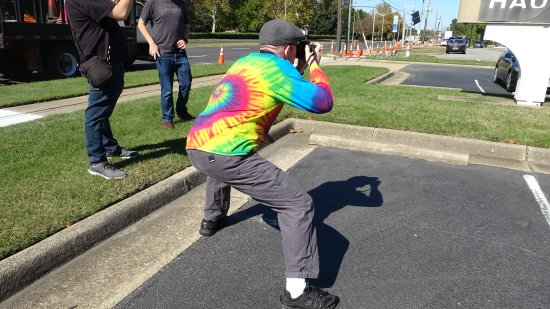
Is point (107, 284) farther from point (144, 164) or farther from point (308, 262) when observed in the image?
point (144, 164)

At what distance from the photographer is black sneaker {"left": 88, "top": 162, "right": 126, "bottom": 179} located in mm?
3955

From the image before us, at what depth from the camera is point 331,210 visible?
389cm

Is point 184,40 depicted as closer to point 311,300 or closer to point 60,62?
point 311,300

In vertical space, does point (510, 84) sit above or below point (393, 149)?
above

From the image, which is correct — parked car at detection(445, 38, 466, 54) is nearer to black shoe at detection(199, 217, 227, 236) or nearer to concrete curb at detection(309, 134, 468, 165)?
concrete curb at detection(309, 134, 468, 165)

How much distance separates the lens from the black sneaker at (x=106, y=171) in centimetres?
396

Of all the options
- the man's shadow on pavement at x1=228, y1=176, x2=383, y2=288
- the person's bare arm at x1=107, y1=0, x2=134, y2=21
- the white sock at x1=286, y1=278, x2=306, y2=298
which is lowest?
the man's shadow on pavement at x1=228, y1=176, x2=383, y2=288

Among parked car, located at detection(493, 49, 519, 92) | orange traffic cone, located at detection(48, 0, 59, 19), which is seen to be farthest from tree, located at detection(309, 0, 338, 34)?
orange traffic cone, located at detection(48, 0, 59, 19)

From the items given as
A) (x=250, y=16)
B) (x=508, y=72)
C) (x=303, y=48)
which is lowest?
(x=508, y=72)

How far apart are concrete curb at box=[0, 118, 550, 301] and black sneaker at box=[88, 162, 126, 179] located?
382 mm

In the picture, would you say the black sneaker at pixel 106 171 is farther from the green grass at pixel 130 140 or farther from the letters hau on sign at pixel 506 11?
the letters hau on sign at pixel 506 11

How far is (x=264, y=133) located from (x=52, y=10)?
469 inches

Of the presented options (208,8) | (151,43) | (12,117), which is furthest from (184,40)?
(208,8)

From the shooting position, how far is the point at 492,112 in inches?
298
